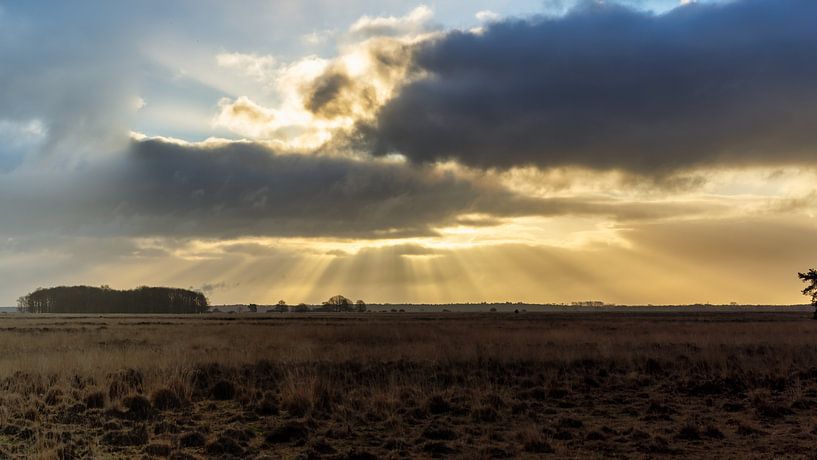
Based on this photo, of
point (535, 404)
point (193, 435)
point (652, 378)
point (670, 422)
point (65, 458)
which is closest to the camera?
point (65, 458)

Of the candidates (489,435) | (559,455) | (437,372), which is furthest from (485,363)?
(559,455)

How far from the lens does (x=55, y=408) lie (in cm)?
1356

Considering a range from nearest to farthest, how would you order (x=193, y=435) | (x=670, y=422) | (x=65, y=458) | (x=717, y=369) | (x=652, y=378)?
(x=65, y=458) < (x=193, y=435) < (x=670, y=422) < (x=652, y=378) < (x=717, y=369)

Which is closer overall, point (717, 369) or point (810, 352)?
point (717, 369)

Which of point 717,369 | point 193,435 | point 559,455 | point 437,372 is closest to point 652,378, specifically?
point 717,369

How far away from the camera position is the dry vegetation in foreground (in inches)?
418

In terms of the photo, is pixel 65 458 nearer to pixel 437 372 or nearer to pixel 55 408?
pixel 55 408

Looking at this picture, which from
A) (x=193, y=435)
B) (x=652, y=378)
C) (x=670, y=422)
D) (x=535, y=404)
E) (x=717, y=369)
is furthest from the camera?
(x=717, y=369)

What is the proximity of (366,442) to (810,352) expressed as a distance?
22.2 metres

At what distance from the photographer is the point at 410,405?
1448 centimetres

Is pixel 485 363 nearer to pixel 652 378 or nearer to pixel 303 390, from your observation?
pixel 652 378

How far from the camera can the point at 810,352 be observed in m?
24.6

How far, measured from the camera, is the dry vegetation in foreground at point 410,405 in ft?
34.9

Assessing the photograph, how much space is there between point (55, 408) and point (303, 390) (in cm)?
565
